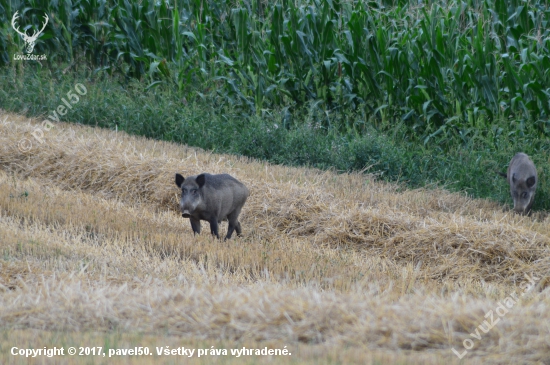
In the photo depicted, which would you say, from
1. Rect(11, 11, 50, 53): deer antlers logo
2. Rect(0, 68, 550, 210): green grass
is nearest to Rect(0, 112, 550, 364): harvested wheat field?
Rect(0, 68, 550, 210): green grass

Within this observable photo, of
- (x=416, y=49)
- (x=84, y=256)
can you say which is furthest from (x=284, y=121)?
(x=84, y=256)

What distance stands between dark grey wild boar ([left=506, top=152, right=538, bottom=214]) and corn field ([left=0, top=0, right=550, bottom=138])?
5.59ft

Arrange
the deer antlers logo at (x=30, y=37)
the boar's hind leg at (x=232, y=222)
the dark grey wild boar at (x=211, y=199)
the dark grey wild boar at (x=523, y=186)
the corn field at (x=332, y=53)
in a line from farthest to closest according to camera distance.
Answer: the deer antlers logo at (x=30, y=37) → the corn field at (x=332, y=53) → the dark grey wild boar at (x=523, y=186) → the boar's hind leg at (x=232, y=222) → the dark grey wild boar at (x=211, y=199)

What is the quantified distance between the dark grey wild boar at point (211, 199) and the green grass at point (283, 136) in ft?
13.9

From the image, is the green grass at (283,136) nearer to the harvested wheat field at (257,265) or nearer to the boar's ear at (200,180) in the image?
the harvested wheat field at (257,265)

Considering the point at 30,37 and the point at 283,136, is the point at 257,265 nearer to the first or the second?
the point at 283,136

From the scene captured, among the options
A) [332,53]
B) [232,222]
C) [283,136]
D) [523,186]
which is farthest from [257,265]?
[332,53]

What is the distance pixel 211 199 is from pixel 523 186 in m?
5.26

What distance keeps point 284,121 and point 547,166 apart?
17.0 ft

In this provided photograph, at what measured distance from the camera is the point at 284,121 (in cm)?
1481

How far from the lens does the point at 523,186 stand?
11.1 metres

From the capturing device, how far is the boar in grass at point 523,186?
36.5 ft

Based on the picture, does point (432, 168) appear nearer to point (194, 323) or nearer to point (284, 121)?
point (284, 121)

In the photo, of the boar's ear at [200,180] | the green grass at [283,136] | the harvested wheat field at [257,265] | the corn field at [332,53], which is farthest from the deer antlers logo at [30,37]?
the boar's ear at [200,180]
